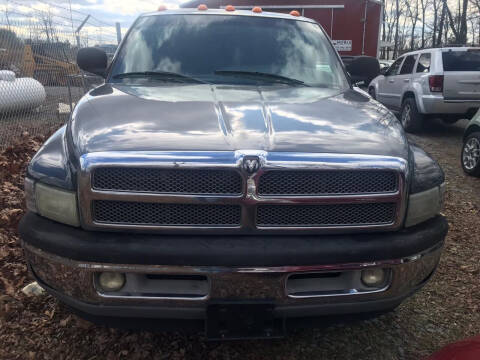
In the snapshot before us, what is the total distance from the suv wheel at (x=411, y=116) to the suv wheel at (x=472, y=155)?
323 centimetres

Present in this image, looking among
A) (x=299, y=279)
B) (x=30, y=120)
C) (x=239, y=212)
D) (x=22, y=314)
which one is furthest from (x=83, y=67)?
(x=30, y=120)

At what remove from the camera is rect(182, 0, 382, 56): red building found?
464 inches

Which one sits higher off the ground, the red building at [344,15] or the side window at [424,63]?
the red building at [344,15]

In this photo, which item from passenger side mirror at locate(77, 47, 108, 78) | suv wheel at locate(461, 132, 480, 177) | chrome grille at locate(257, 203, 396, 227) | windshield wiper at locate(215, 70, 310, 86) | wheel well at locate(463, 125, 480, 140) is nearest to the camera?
chrome grille at locate(257, 203, 396, 227)

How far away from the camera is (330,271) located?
2020 millimetres

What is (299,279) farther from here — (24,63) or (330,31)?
(330,31)

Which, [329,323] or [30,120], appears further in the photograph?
[30,120]

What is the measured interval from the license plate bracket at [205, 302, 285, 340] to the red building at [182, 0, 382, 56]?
35.9 feet

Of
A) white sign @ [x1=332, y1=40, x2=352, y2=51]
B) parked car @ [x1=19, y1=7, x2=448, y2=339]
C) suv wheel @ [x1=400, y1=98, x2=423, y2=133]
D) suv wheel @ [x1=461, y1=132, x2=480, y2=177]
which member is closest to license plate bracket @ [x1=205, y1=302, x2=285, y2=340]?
parked car @ [x1=19, y1=7, x2=448, y2=339]

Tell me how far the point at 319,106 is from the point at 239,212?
1034mm

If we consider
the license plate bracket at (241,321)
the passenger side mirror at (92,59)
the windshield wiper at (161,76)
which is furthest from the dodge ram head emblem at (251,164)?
the passenger side mirror at (92,59)

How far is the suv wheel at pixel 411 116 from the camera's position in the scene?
31.3ft

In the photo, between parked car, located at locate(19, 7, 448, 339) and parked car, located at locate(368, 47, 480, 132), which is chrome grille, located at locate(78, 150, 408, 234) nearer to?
parked car, located at locate(19, 7, 448, 339)

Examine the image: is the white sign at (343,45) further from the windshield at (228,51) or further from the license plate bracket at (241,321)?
the license plate bracket at (241,321)
